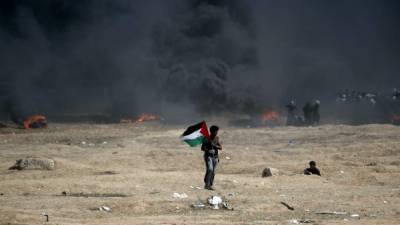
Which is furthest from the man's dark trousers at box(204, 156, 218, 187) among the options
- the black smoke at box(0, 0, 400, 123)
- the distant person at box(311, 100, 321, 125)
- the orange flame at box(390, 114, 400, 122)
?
the black smoke at box(0, 0, 400, 123)

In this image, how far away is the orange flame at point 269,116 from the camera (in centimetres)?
3934

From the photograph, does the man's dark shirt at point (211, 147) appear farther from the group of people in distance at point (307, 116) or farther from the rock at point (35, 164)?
the group of people in distance at point (307, 116)

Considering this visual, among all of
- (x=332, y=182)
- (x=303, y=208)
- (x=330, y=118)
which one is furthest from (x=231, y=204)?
(x=330, y=118)

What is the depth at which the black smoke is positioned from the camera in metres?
42.7

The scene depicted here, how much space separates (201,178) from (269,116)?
891 inches

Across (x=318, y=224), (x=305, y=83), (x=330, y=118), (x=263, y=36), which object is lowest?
(x=318, y=224)

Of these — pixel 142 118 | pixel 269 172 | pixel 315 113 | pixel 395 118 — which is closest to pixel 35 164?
pixel 269 172

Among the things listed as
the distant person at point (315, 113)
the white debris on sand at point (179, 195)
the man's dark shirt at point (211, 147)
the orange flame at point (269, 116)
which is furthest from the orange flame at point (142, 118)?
the white debris on sand at point (179, 195)

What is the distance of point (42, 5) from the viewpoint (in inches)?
1786

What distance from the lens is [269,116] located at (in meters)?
40.0

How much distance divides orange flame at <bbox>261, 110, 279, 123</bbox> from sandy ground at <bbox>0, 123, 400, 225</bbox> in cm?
649

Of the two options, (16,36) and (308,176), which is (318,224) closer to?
(308,176)

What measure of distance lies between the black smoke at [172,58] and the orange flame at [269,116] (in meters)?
1.70

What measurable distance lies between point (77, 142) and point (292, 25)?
2549 centimetres
